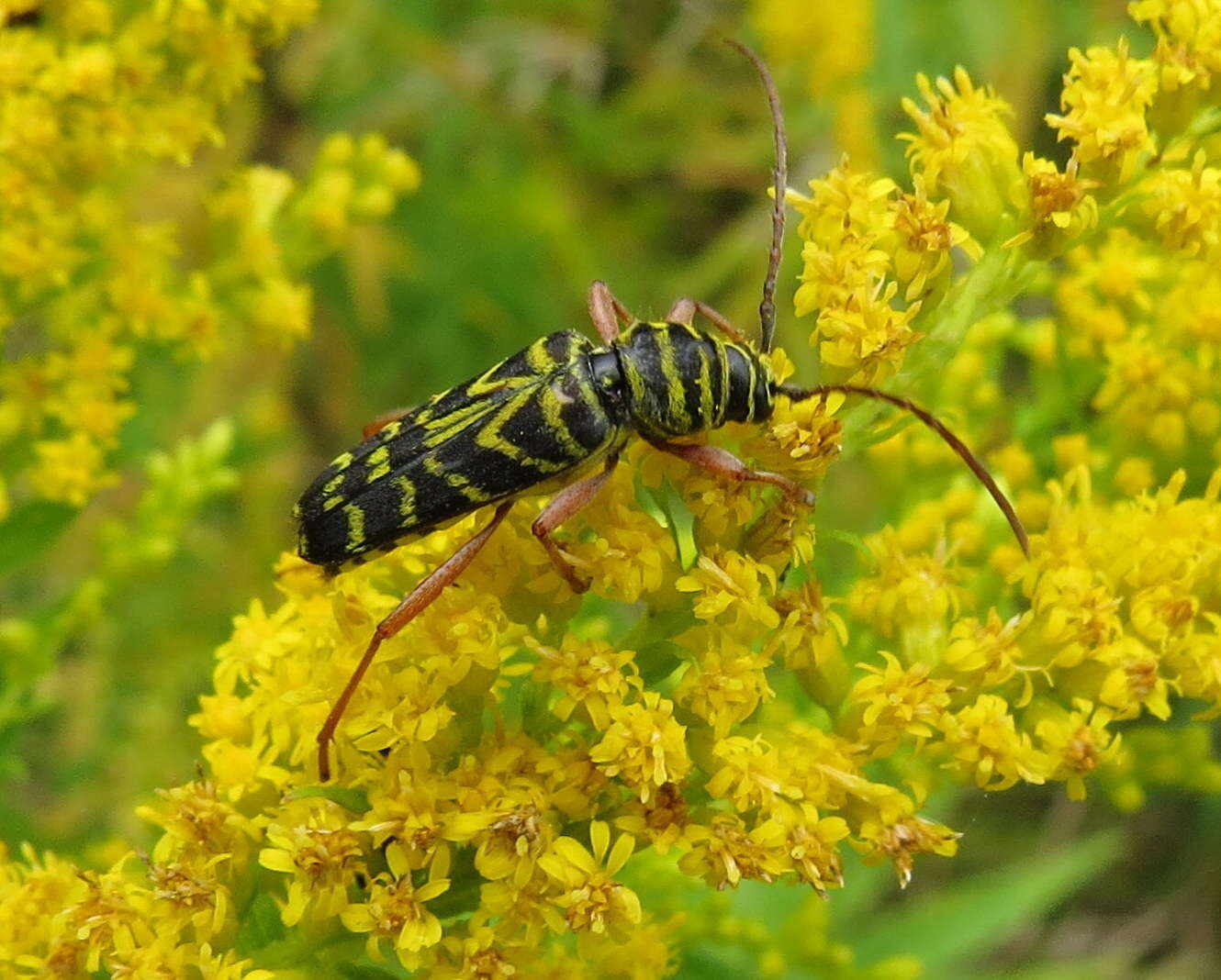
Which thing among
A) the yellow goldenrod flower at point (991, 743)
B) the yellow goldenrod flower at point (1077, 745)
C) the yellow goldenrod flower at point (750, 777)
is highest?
the yellow goldenrod flower at point (750, 777)

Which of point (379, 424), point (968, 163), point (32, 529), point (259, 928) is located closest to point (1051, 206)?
point (968, 163)

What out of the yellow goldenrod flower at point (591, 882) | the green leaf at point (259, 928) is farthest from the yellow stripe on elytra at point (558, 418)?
the green leaf at point (259, 928)

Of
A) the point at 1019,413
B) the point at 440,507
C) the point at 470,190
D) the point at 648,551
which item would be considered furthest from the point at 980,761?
the point at 470,190

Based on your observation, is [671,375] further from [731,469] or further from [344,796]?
[344,796]

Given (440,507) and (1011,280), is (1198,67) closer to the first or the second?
(1011,280)

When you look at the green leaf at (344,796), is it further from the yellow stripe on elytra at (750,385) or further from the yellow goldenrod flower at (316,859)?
the yellow stripe on elytra at (750,385)

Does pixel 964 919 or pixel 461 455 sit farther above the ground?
pixel 461 455

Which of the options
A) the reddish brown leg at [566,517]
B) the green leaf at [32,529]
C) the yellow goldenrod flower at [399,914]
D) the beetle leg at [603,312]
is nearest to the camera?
the yellow goldenrod flower at [399,914]
